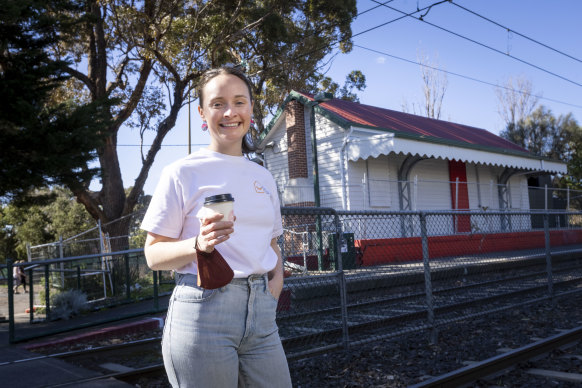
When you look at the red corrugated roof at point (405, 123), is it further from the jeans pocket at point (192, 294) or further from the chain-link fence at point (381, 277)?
the jeans pocket at point (192, 294)

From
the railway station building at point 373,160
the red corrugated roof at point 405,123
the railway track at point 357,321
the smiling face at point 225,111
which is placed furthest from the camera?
the red corrugated roof at point 405,123

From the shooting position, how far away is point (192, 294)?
163cm

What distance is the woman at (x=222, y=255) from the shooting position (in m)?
1.61

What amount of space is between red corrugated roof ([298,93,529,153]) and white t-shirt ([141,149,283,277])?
15978 mm

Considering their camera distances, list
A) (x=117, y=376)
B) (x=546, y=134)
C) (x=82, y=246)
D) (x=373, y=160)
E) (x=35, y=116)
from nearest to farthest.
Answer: (x=117, y=376)
(x=35, y=116)
(x=82, y=246)
(x=373, y=160)
(x=546, y=134)

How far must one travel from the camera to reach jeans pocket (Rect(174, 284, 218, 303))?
162 cm

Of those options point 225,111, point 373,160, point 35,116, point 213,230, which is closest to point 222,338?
point 213,230

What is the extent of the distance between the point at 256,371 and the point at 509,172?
24.4 meters

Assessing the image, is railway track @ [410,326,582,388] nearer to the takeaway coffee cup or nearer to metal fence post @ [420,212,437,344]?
metal fence post @ [420,212,437,344]

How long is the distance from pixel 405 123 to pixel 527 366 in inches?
666

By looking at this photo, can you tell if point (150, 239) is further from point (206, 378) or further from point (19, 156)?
point (19, 156)

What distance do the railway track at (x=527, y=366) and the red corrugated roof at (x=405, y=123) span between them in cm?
1262

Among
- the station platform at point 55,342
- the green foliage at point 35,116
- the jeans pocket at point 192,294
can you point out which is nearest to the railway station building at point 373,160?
the green foliage at point 35,116

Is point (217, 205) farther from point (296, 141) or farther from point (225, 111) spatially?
point (296, 141)
